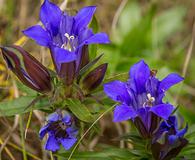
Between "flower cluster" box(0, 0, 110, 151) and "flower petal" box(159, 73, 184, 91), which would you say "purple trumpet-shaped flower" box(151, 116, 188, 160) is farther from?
"flower cluster" box(0, 0, 110, 151)

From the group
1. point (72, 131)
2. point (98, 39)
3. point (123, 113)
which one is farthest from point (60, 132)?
point (98, 39)

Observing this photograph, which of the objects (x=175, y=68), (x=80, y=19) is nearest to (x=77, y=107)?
(x=80, y=19)

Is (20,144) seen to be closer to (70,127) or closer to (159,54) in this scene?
(70,127)

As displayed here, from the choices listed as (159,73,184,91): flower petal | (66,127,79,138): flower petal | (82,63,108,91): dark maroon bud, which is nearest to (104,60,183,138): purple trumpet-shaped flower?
(159,73,184,91): flower petal

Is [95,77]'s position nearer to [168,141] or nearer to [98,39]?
[98,39]

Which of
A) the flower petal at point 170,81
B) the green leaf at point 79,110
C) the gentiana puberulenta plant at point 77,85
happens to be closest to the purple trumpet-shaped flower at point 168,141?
the gentiana puberulenta plant at point 77,85
